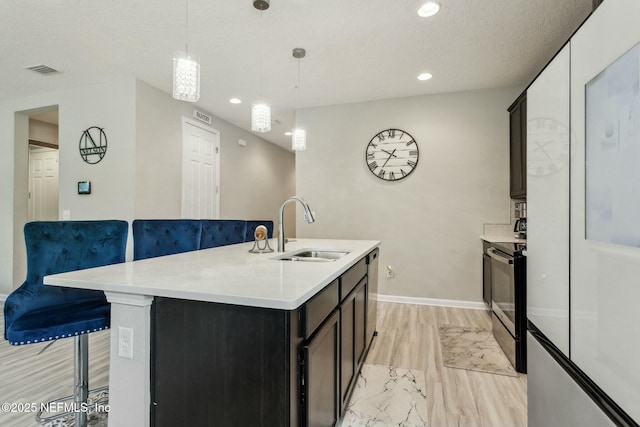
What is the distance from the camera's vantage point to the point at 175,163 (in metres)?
4.09

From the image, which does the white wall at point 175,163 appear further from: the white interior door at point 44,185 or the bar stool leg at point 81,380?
the white interior door at point 44,185

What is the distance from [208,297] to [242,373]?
29 centimetres

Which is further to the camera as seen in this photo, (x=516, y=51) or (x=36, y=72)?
(x=36, y=72)

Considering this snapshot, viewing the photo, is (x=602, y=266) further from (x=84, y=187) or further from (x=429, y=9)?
(x=84, y=187)

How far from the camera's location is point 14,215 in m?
4.18

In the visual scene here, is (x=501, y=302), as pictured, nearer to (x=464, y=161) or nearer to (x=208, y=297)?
(x=464, y=161)

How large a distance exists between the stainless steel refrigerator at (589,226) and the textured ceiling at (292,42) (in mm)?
1721

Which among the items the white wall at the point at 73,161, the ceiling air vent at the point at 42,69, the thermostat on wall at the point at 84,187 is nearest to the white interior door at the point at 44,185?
the white wall at the point at 73,161

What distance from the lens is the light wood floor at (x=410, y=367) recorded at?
5.78ft

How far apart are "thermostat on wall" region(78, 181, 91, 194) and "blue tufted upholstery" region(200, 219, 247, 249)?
2015mm

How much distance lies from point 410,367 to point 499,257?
4.02ft

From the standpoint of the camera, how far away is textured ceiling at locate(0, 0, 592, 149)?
230cm

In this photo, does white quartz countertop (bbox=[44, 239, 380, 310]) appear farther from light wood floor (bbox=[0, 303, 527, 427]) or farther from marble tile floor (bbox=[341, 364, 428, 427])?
light wood floor (bbox=[0, 303, 527, 427])

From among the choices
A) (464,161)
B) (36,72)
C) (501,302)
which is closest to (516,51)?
(464,161)
